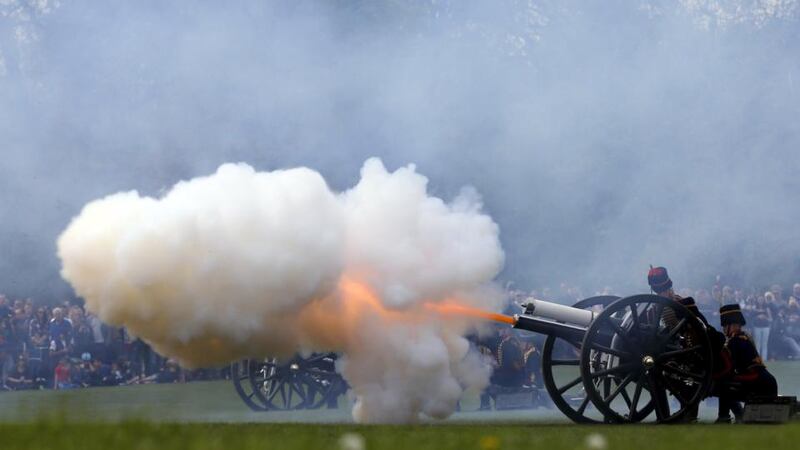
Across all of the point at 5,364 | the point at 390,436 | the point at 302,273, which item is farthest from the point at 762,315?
the point at 390,436

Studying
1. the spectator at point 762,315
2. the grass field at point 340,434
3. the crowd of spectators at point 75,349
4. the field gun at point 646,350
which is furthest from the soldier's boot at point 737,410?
the spectator at point 762,315

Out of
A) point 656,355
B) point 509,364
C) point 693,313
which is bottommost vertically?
point 656,355

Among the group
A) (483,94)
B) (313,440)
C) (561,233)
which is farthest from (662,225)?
(313,440)

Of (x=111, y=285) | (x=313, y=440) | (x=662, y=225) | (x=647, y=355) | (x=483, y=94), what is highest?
(x=483, y=94)

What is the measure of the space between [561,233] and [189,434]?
1854cm

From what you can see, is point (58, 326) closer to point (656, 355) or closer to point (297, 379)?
point (297, 379)

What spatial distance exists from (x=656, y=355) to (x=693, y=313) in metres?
0.66

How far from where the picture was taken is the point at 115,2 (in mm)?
21578

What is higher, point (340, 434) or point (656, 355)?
point (656, 355)

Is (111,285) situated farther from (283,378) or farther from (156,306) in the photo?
(283,378)

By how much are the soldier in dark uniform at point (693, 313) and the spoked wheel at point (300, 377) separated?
623 cm

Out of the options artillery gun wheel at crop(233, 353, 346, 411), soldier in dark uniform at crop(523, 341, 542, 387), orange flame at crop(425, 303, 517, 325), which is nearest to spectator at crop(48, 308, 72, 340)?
artillery gun wheel at crop(233, 353, 346, 411)

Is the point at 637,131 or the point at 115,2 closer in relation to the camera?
the point at 115,2

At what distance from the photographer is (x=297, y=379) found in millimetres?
22078
